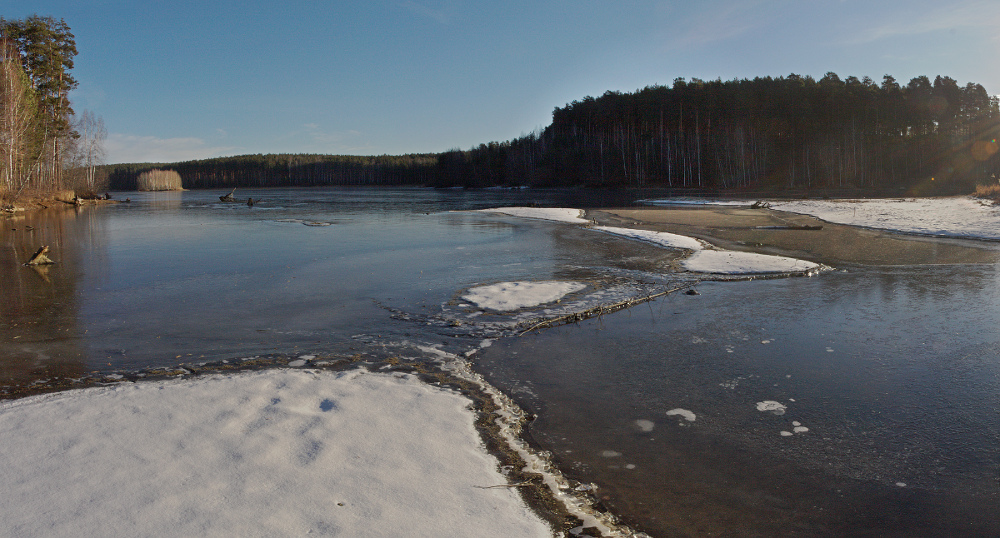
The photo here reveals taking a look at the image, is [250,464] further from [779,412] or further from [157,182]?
[157,182]

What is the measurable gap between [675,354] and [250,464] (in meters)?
4.96

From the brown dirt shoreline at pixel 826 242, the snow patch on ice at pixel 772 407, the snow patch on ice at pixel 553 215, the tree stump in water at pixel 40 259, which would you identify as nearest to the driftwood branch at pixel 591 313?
the snow patch on ice at pixel 772 407

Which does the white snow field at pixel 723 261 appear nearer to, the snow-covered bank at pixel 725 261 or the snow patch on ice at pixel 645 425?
the snow-covered bank at pixel 725 261

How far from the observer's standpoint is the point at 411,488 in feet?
12.1

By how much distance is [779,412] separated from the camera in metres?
5.32

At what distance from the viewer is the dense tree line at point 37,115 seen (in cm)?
3588

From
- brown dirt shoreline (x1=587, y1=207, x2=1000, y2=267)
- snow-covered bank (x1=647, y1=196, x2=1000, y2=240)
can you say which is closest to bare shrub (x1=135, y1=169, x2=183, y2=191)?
brown dirt shoreline (x1=587, y1=207, x2=1000, y2=267)

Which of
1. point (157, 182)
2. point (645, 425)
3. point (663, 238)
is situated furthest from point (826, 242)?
point (157, 182)

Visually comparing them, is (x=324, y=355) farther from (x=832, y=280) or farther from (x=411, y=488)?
(x=832, y=280)

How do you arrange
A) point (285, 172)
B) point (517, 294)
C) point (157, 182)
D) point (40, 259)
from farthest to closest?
point (285, 172) → point (157, 182) → point (40, 259) → point (517, 294)

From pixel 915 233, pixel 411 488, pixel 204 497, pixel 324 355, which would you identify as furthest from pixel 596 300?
pixel 915 233

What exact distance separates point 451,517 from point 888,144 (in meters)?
102

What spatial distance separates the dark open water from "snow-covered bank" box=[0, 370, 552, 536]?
0.95 m

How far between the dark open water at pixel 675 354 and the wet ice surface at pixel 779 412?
0.07 feet
